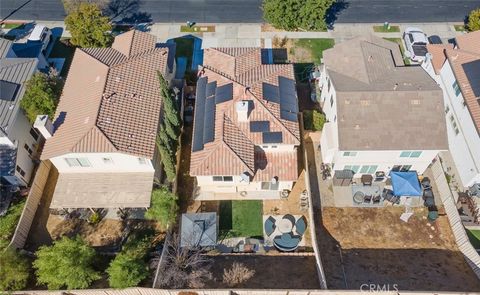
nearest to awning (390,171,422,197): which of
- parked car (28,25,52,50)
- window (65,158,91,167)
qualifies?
window (65,158,91,167)

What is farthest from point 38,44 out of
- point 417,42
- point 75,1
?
point 417,42

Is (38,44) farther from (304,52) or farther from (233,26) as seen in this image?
(304,52)

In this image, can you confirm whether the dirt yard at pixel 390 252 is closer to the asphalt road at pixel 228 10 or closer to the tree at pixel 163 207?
the tree at pixel 163 207

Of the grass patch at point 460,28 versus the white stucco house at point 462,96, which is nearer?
the white stucco house at point 462,96

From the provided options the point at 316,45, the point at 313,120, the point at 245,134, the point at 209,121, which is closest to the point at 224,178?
the point at 245,134

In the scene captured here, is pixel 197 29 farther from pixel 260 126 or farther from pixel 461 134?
pixel 461 134

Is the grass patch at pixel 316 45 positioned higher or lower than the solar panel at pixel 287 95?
lower

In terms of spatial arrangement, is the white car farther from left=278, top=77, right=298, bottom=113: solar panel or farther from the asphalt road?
left=278, top=77, right=298, bottom=113: solar panel

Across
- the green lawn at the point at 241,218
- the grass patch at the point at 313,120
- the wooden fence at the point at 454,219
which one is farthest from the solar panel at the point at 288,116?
the wooden fence at the point at 454,219
